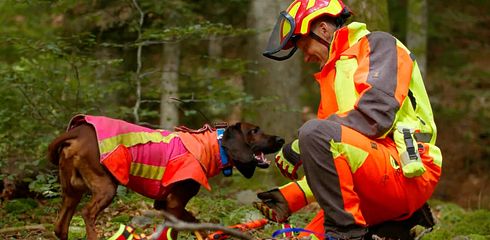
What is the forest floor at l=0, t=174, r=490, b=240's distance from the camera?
18.2 feet

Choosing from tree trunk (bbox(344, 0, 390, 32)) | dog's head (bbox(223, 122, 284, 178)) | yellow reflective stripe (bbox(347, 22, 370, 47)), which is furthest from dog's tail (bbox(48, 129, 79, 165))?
tree trunk (bbox(344, 0, 390, 32))

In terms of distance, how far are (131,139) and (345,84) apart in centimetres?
138

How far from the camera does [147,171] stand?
4785mm

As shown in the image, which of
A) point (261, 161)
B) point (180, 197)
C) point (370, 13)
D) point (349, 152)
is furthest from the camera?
point (370, 13)

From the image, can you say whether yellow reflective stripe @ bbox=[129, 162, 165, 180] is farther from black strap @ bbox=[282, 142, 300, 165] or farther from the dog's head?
black strap @ bbox=[282, 142, 300, 165]

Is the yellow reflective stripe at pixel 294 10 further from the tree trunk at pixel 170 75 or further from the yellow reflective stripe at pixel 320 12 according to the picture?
the tree trunk at pixel 170 75

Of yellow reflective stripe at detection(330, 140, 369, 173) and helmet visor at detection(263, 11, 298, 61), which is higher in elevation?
helmet visor at detection(263, 11, 298, 61)

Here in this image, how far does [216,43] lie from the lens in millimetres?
13148

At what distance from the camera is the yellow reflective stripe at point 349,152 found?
168 inches

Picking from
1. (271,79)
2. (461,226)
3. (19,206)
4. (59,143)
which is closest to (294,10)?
(59,143)

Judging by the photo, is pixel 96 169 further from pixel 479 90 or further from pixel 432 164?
pixel 479 90

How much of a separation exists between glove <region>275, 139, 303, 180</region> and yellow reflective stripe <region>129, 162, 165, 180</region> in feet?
2.77

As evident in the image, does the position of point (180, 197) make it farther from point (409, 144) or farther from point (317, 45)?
point (409, 144)

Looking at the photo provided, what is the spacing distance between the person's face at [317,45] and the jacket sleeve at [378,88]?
1.37ft
